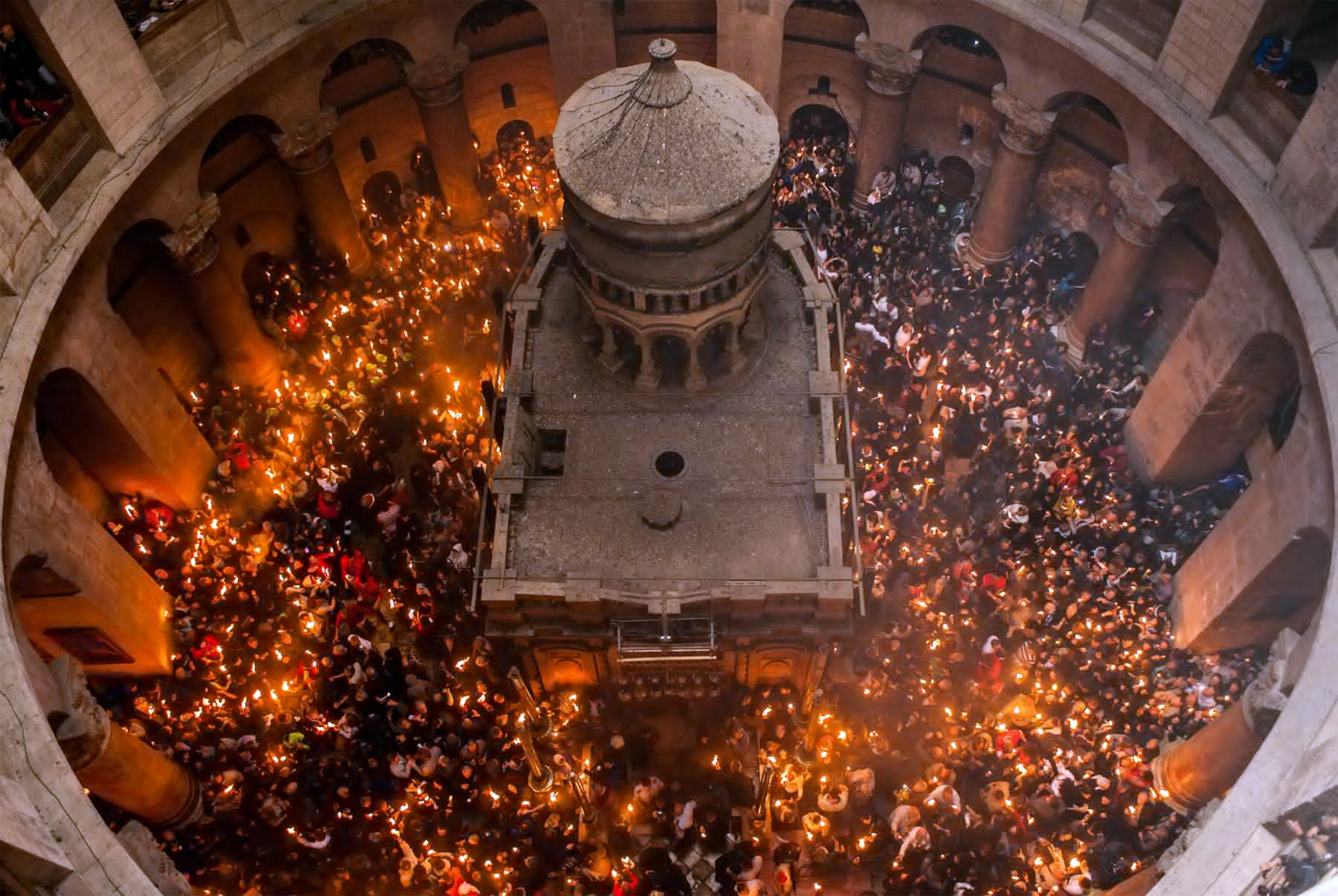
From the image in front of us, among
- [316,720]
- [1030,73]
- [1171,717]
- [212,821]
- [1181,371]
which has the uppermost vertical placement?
[1030,73]

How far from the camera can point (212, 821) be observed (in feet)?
65.0

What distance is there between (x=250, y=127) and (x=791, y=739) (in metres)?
18.0

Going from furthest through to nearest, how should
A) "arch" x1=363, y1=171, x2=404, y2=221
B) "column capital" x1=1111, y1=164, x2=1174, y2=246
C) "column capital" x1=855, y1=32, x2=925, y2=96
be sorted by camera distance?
"arch" x1=363, y1=171, x2=404, y2=221, "column capital" x1=855, y1=32, x2=925, y2=96, "column capital" x1=1111, y1=164, x2=1174, y2=246

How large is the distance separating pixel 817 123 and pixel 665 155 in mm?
13670

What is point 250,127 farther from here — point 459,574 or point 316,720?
point 316,720

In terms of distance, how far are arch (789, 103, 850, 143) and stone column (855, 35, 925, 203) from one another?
1142 mm

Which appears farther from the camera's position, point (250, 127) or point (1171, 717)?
point (250, 127)

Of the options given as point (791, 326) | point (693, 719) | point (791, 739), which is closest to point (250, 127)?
point (791, 326)

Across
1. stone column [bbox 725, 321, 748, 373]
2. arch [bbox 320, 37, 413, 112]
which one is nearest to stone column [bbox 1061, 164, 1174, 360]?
stone column [bbox 725, 321, 748, 373]

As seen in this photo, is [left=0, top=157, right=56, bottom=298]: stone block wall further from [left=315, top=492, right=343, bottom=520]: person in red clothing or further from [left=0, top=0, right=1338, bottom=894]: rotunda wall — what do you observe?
[left=315, top=492, right=343, bottom=520]: person in red clothing

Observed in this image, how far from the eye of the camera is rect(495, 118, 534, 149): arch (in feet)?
101

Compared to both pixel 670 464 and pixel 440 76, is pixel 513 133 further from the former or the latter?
pixel 670 464

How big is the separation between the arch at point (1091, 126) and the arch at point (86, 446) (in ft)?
69.4

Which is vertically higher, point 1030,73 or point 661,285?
point 1030,73
